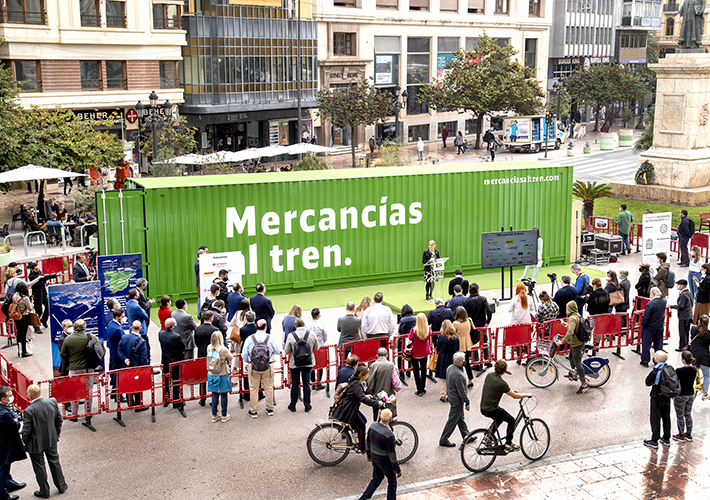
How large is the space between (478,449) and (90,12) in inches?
1642

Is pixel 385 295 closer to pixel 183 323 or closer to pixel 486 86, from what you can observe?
pixel 183 323

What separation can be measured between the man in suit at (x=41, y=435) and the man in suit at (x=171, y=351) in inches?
111

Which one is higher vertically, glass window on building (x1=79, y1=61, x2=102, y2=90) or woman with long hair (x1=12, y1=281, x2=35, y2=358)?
glass window on building (x1=79, y1=61, x2=102, y2=90)

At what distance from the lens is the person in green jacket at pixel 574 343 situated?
46.8 ft

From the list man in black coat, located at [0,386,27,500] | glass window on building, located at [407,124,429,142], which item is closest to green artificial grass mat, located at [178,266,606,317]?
man in black coat, located at [0,386,27,500]

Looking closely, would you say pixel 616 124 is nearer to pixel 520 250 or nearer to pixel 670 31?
pixel 670 31

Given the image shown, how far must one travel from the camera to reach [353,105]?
2095 inches

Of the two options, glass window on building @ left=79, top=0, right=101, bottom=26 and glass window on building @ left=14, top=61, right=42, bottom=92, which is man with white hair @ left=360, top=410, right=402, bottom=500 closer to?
glass window on building @ left=14, top=61, right=42, bottom=92

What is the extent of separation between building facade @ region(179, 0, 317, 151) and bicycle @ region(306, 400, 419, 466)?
1622 inches

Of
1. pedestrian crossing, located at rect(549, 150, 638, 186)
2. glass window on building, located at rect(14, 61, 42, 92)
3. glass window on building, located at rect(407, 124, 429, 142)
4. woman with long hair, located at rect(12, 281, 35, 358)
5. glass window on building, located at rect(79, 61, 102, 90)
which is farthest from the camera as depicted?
glass window on building, located at rect(407, 124, 429, 142)

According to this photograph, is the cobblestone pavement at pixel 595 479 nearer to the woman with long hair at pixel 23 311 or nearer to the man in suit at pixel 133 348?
the man in suit at pixel 133 348

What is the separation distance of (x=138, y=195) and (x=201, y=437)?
857cm

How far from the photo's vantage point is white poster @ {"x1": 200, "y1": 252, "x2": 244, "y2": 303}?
18484mm

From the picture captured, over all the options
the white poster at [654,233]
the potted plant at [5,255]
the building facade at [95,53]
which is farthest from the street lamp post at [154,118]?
the white poster at [654,233]
